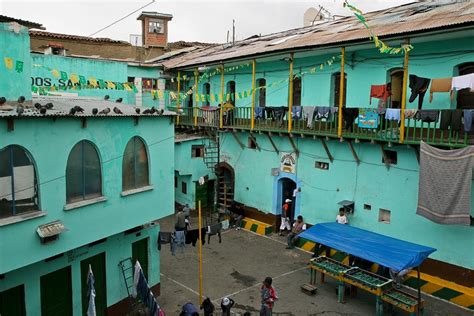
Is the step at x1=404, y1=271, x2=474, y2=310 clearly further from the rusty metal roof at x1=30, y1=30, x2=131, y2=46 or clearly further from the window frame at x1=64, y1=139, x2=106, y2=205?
the rusty metal roof at x1=30, y1=30, x2=131, y2=46

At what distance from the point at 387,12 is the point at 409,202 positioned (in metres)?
10.2

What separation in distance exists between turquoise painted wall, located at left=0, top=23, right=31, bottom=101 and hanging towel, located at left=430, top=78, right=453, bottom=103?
12.3 meters

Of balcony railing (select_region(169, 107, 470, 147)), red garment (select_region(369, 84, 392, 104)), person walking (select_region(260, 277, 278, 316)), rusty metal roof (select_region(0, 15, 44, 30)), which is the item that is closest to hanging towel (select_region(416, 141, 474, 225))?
balcony railing (select_region(169, 107, 470, 147))

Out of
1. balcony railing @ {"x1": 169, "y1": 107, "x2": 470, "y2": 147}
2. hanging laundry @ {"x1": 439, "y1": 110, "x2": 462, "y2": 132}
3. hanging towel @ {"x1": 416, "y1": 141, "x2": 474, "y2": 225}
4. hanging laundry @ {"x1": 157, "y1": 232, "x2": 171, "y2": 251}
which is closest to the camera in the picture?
hanging towel @ {"x1": 416, "y1": 141, "x2": 474, "y2": 225}

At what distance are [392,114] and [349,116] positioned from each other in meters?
1.99

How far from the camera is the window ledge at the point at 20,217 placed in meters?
8.87

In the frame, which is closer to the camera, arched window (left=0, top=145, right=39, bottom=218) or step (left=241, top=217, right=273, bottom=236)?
arched window (left=0, top=145, right=39, bottom=218)

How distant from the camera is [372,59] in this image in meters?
17.5

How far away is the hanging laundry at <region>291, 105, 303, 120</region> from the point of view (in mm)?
18953

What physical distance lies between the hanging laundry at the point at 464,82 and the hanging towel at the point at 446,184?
189 cm

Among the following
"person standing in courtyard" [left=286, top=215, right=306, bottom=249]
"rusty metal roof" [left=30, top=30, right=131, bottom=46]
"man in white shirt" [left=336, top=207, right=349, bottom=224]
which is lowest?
"person standing in courtyard" [left=286, top=215, right=306, bottom=249]

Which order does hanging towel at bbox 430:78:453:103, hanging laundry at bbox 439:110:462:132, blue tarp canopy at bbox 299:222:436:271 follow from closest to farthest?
blue tarp canopy at bbox 299:222:436:271 → hanging laundry at bbox 439:110:462:132 → hanging towel at bbox 430:78:453:103

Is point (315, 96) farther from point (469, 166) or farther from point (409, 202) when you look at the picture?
point (469, 166)

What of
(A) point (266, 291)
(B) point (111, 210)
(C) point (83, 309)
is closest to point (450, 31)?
(A) point (266, 291)
